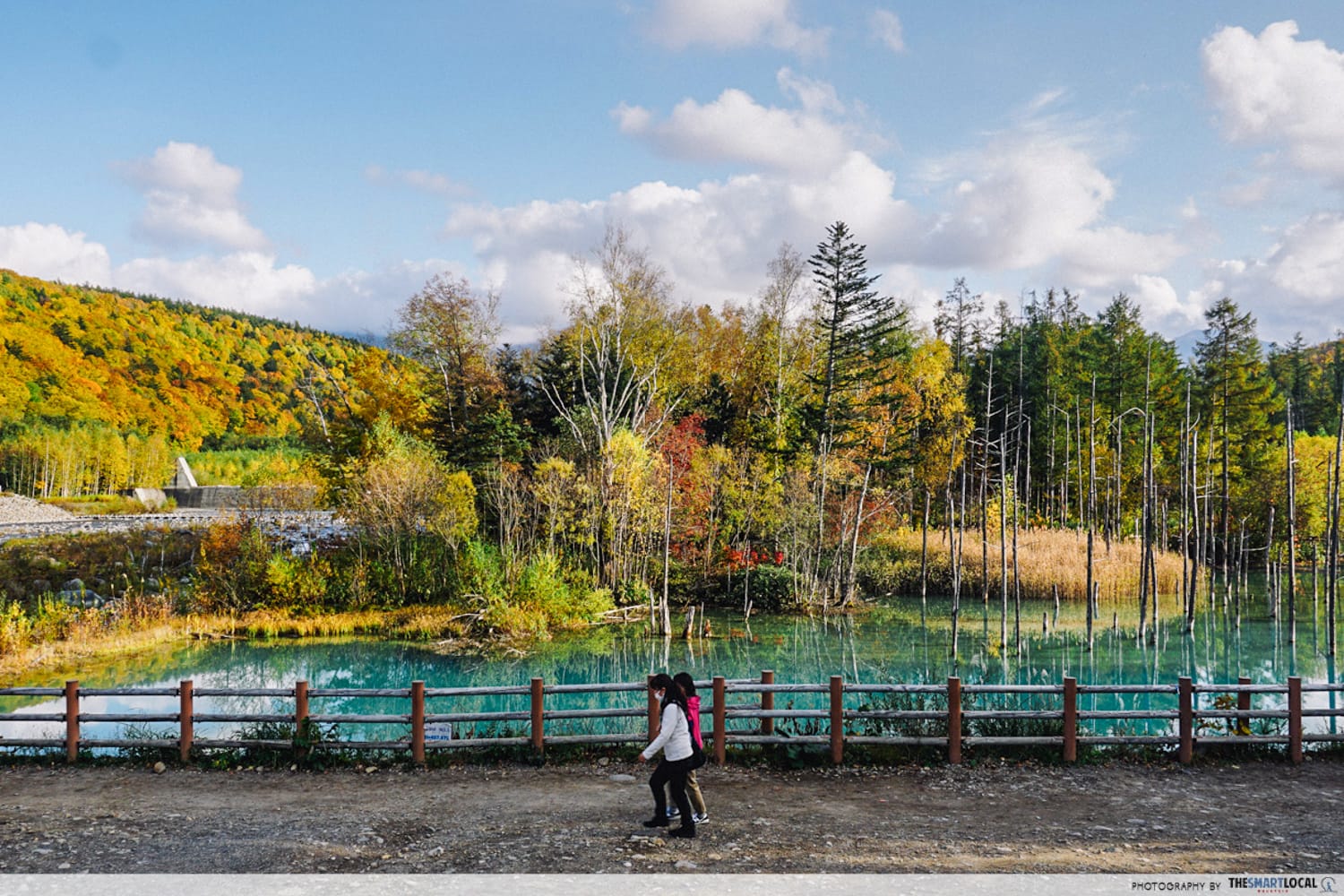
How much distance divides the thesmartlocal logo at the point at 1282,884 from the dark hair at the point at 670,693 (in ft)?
14.8

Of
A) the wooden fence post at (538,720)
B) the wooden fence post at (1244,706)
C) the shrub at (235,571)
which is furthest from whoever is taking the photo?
the shrub at (235,571)

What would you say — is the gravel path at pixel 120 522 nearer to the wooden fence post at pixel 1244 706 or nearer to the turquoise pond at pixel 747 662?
the turquoise pond at pixel 747 662

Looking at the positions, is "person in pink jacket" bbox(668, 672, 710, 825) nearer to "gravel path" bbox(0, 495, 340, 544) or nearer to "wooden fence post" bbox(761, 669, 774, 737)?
"wooden fence post" bbox(761, 669, 774, 737)

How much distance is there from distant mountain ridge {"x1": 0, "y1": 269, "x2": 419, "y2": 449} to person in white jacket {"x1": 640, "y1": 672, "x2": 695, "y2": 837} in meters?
60.7

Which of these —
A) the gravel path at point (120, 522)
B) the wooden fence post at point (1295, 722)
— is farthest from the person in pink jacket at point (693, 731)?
the gravel path at point (120, 522)

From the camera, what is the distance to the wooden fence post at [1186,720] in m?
10.6

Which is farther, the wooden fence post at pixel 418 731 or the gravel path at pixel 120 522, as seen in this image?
the gravel path at pixel 120 522

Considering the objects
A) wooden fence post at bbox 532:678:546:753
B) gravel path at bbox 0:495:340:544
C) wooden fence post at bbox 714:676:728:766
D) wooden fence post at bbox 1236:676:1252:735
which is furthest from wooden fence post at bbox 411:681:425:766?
gravel path at bbox 0:495:340:544

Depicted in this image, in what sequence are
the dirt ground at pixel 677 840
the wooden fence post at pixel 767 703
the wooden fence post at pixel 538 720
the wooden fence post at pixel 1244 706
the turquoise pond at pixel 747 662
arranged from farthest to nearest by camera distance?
the turquoise pond at pixel 747 662, the wooden fence post at pixel 1244 706, the wooden fence post at pixel 767 703, the wooden fence post at pixel 538 720, the dirt ground at pixel 677 840

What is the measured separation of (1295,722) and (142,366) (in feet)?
334

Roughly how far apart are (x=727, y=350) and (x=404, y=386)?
19010 millimetres

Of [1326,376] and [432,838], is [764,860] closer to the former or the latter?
[432,838]

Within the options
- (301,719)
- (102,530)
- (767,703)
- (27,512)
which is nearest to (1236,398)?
(767,703)

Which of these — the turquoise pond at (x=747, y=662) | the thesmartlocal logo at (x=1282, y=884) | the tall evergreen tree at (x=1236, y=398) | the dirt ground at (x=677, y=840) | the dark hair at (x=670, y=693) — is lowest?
the turquoise pond at (x=747, y=662)
